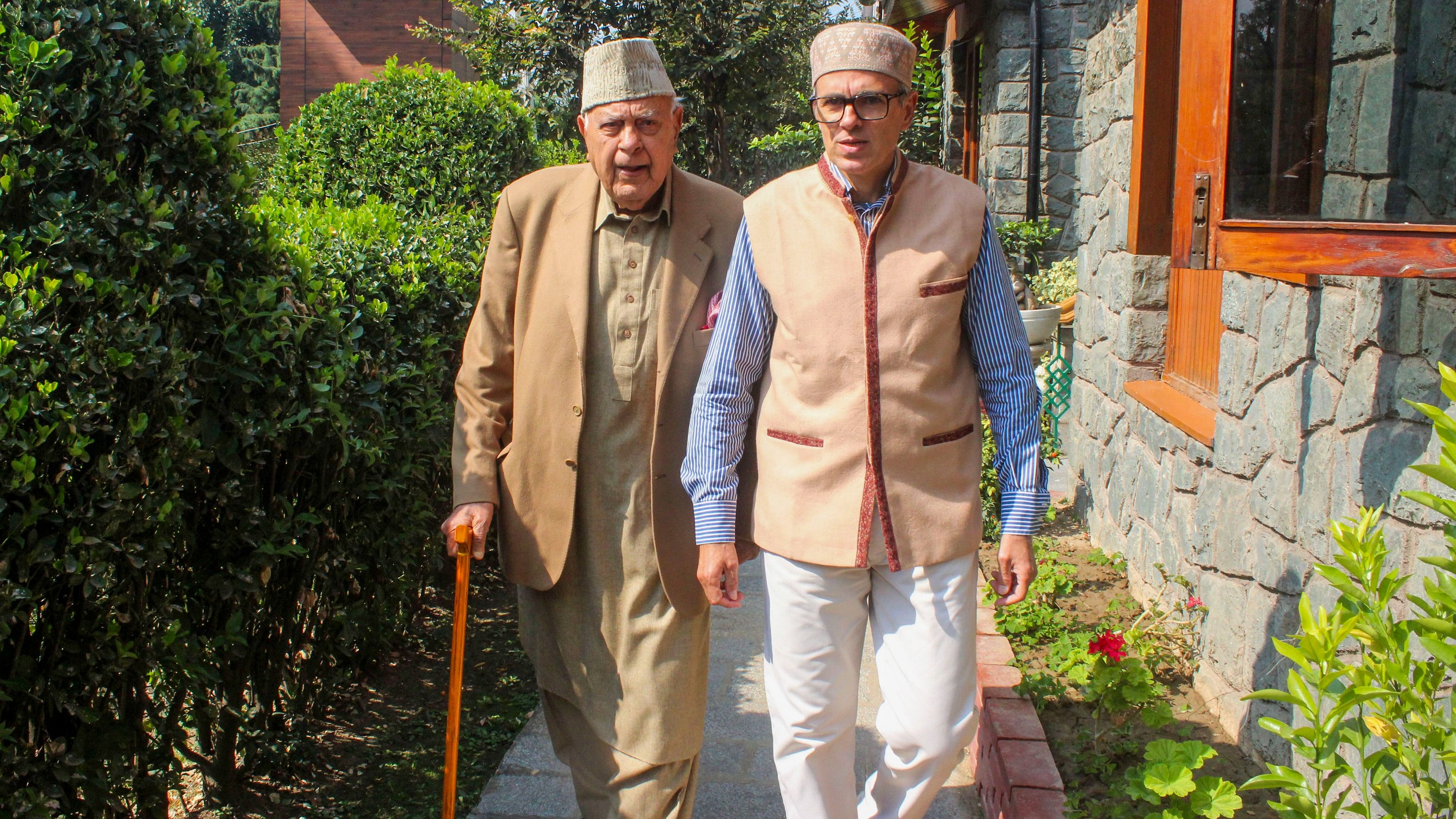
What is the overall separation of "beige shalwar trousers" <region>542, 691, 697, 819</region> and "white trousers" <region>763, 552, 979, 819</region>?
341 millimetres

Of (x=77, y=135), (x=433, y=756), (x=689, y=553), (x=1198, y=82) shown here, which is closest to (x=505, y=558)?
(x=689, y=553)

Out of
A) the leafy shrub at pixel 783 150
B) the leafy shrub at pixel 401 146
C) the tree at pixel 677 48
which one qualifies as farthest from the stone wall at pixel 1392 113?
the tree at pixel 677 48

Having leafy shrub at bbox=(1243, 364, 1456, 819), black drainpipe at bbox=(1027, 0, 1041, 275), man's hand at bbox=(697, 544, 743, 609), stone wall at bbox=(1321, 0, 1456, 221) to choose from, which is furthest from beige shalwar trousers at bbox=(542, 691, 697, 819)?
black drainpipe at bbox=(1027, 0, 1041, 275)

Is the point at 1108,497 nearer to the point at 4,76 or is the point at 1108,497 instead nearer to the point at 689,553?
the point at 689,553

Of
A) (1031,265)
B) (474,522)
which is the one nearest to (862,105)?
(474,522)

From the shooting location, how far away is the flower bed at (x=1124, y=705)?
2684 mm

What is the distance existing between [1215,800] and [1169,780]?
10 cm

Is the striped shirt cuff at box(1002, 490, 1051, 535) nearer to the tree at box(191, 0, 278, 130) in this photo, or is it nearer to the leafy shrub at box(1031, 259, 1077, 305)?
the leafy shrub at box(1031, 259, 1077, 305)

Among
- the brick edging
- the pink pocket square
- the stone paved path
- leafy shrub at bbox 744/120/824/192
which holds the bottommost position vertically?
the stone paved path

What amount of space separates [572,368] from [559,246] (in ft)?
1.02

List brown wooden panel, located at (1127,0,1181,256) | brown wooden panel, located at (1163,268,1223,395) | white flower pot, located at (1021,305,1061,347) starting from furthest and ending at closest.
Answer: white flower pot, located at (1021,305,1061,347) → brown wooden panel, located at (1163,268,1223,395) → brown wooden panel, located at (1127,0,1181,256)

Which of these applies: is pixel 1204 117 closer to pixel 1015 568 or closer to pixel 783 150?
pixel 1015 568

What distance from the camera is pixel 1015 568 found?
262cm

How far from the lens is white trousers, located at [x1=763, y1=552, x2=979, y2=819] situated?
2.52 m
